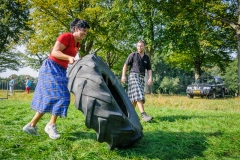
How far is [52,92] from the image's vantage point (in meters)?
3.12

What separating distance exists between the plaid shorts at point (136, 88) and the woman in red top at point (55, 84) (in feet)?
6.90

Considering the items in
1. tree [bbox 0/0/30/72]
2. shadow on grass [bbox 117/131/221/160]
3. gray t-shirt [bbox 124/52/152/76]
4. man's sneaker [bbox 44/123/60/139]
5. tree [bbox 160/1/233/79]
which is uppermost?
tree [bbox 0/0/30/72]

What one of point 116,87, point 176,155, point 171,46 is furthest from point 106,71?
point 171,46

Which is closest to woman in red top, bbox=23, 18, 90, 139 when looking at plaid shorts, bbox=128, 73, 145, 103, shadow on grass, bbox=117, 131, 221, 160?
shadow on grass, bbox=117, 131, 221, 160

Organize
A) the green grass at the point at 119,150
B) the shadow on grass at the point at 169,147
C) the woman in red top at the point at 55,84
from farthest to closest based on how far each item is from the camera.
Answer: the woman in red top at the point at 55,84 < the shadow on grass at the point at 169,147 < the green grass at the point at 119,150

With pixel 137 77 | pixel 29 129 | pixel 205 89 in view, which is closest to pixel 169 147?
pixel 29 129

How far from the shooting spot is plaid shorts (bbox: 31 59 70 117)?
310 cm

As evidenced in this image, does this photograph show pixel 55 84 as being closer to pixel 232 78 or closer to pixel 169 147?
pixel 169 147

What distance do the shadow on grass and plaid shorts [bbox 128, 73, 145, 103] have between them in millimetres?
1359

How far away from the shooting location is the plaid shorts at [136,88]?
4973mm

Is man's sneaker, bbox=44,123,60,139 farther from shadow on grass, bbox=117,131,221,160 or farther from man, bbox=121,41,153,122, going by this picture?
man, bbox=121,41,153,122

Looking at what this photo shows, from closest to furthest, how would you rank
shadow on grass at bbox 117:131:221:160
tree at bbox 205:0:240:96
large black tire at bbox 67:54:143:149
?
large black tire at bbox 67:54:143:149 < shadow on grass at bbox 117:131:221:160 < tree at bbox 205:0:240:96

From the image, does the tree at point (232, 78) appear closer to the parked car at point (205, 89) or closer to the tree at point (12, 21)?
the parked car at point (205, 89)

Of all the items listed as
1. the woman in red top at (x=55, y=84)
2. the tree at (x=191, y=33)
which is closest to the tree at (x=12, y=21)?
the tree at (x=191, y=33)
